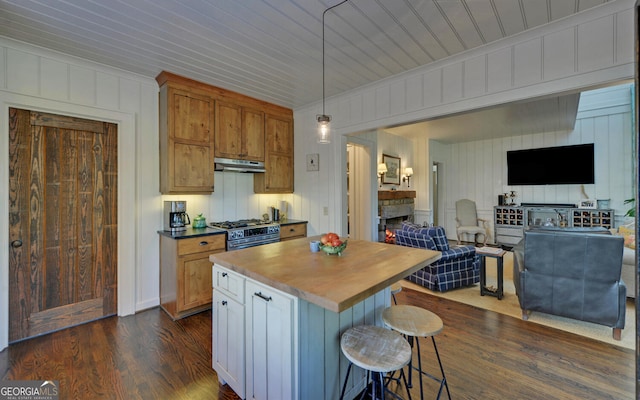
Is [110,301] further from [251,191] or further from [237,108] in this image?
[237,108]

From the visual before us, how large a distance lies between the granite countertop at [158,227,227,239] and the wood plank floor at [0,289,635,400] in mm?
902

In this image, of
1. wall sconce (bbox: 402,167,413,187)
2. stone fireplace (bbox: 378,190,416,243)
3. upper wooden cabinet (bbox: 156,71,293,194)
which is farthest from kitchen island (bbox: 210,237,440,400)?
wall sconce (bbox: 402,167,413,187)

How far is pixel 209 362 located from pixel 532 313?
332 cm

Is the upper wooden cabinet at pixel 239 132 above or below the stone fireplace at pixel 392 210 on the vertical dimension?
above

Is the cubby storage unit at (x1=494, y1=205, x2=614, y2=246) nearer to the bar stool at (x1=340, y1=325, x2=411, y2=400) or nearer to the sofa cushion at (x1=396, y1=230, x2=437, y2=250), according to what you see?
the sofa cushion at (x1=396, y1=230, x2=437, y2=250)

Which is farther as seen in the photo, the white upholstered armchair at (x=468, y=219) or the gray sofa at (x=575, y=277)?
the white upholstered armchair at (x=468, y=219)

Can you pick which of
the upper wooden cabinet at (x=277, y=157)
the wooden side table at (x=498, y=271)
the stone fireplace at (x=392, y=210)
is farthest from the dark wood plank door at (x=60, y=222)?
the stone fireplace at (x=392, y=210)

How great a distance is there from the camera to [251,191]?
4203 millimetres

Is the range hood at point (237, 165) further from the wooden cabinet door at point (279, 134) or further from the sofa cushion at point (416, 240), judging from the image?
the sofa cushion at point (416, 240)

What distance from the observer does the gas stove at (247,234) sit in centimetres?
325

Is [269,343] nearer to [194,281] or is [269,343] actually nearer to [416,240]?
[194,281]

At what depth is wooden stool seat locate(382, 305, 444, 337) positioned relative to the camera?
1.49m

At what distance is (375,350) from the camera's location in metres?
1.36

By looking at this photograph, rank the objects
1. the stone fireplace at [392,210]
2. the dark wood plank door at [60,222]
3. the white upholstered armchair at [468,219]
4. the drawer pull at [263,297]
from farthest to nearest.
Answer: the white upholstered armchair at [468,219], the stone fireplace at [392,210], the dark wood plank door at [60,222], the drawer pull at [263,297]
